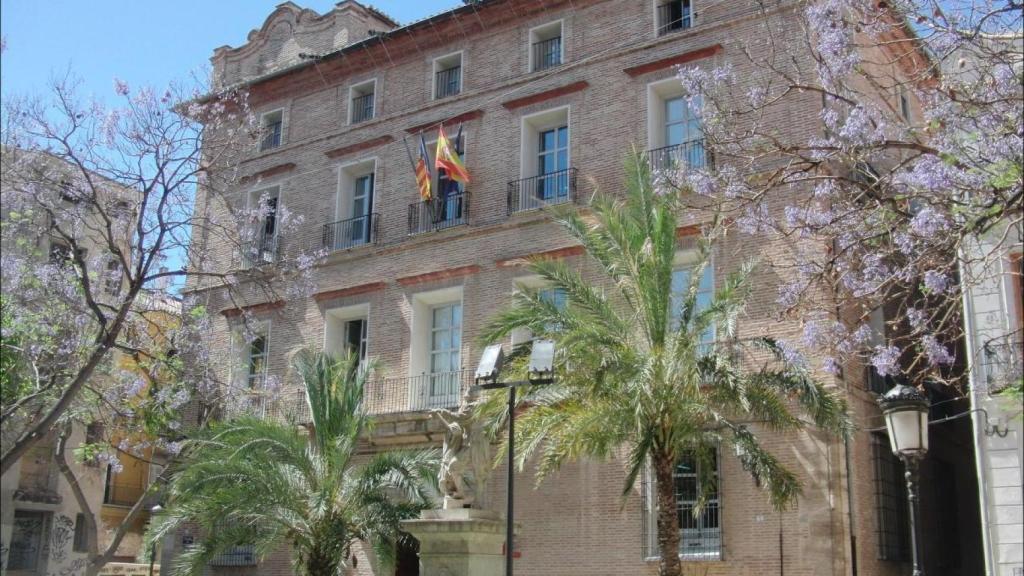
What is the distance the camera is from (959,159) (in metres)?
11.2

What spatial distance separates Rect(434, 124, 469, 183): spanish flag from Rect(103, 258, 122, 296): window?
7248mm

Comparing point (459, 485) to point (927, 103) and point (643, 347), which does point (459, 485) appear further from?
point (927, 103)

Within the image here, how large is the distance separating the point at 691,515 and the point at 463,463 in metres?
4.74

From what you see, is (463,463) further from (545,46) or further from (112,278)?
(545,46)

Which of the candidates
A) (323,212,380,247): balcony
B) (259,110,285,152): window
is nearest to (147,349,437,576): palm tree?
(323,212,380,247): balcony

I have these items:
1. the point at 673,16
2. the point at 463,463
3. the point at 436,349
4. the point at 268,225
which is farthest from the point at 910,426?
the point at 268,225

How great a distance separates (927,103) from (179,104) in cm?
935

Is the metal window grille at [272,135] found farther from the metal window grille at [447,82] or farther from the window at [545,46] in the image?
the window at [545,46]

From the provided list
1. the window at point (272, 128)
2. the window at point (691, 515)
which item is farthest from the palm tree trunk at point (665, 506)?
the window at point (272, 128)

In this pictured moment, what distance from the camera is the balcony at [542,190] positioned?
2169cm

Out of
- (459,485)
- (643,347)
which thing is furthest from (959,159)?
(459,485)

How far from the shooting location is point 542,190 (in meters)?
22.3

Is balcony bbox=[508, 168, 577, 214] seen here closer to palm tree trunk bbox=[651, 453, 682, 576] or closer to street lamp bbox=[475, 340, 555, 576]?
palm tree trunk bbox=[651, 453, 682, 576]

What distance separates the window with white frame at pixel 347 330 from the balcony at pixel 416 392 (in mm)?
1313
